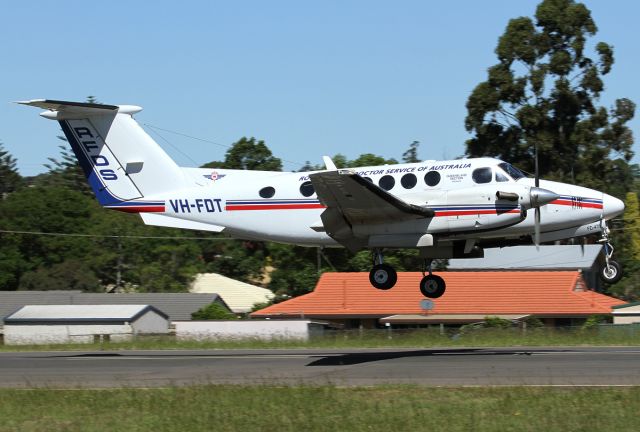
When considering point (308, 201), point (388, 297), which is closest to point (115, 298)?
point (388, 297)

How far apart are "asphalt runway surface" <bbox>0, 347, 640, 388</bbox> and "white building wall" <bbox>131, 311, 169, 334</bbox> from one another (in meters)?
25.0

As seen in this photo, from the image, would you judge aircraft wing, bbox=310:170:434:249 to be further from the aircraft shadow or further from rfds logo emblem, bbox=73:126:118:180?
rfds logo emblem, bbox=73:126:118:180

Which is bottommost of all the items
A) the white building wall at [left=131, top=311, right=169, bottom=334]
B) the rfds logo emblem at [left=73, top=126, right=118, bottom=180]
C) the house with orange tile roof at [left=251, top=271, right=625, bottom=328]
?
the white building wall at [left=131, top=311, right=169, bottom=334]

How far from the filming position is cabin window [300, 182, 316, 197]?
2350 cm

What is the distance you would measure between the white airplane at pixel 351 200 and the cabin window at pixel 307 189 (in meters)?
0.03

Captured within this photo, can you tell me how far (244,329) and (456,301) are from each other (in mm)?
12145

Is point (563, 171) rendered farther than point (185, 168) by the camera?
Yes

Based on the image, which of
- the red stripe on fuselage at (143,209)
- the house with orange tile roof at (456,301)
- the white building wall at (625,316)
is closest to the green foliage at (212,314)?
the house with orange tile roof at (456,301)

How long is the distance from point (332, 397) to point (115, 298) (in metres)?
47.5

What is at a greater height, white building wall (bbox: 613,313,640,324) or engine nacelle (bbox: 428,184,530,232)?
engine nacelle (bbox: 428,184,530,232)

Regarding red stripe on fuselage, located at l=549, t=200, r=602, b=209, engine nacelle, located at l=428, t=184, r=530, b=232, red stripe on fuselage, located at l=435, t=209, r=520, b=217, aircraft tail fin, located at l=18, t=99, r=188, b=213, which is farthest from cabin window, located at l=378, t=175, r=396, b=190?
aircraft tail fin, located at l=18, t=99, r=188, b=213

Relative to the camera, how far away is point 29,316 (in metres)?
50.5

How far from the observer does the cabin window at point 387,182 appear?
73.6ft

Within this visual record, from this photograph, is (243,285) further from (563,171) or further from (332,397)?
(332,397)
